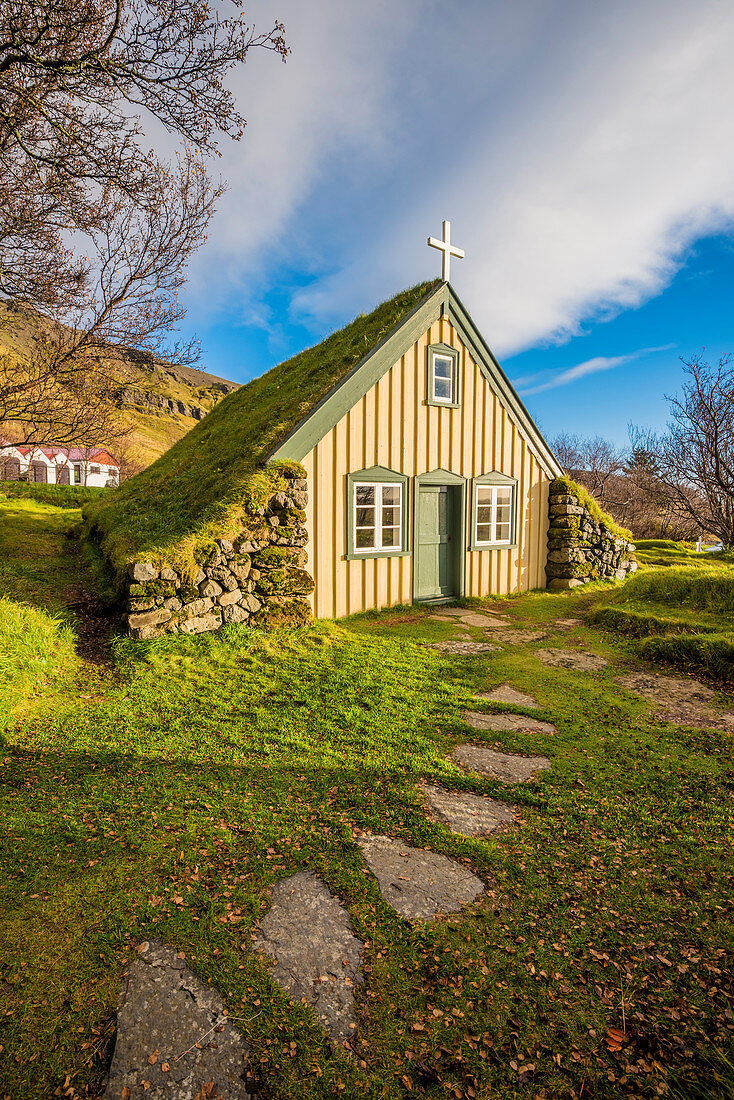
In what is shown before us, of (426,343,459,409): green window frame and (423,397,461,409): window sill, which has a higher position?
(426,343,459,409): green window frame

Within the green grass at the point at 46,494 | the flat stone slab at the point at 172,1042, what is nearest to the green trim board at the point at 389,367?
the flat stone slab at the point at 172,1042

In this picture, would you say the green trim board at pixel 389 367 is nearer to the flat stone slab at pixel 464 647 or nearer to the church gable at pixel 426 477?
the church gable at pixel 426 477

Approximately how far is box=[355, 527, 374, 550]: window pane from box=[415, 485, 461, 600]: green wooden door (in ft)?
4.41

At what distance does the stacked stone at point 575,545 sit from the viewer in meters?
13.0

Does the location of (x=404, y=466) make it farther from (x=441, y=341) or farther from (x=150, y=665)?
(x=150, y=665)

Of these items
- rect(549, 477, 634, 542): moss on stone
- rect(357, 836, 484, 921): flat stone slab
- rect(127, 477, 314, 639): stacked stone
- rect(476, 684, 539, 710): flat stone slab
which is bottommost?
rect(357, 836, 484, 921): flat stone slab

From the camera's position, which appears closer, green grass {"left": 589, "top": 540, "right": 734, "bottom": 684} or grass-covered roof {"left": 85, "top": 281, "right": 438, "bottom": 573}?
green grass {"left": 589, "top": 540, "right": 734, "bottom": 684}

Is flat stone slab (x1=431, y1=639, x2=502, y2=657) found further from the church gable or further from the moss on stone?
the moss on stone

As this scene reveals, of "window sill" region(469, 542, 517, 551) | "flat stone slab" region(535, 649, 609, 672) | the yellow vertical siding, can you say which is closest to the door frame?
the yellow vertical siding

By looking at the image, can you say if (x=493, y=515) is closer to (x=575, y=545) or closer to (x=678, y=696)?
(x=575, y=545)

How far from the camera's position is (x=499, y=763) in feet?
15.2

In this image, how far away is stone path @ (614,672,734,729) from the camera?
5.51 meters

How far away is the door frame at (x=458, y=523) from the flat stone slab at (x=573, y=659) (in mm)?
3463

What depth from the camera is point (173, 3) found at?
18.4ft
